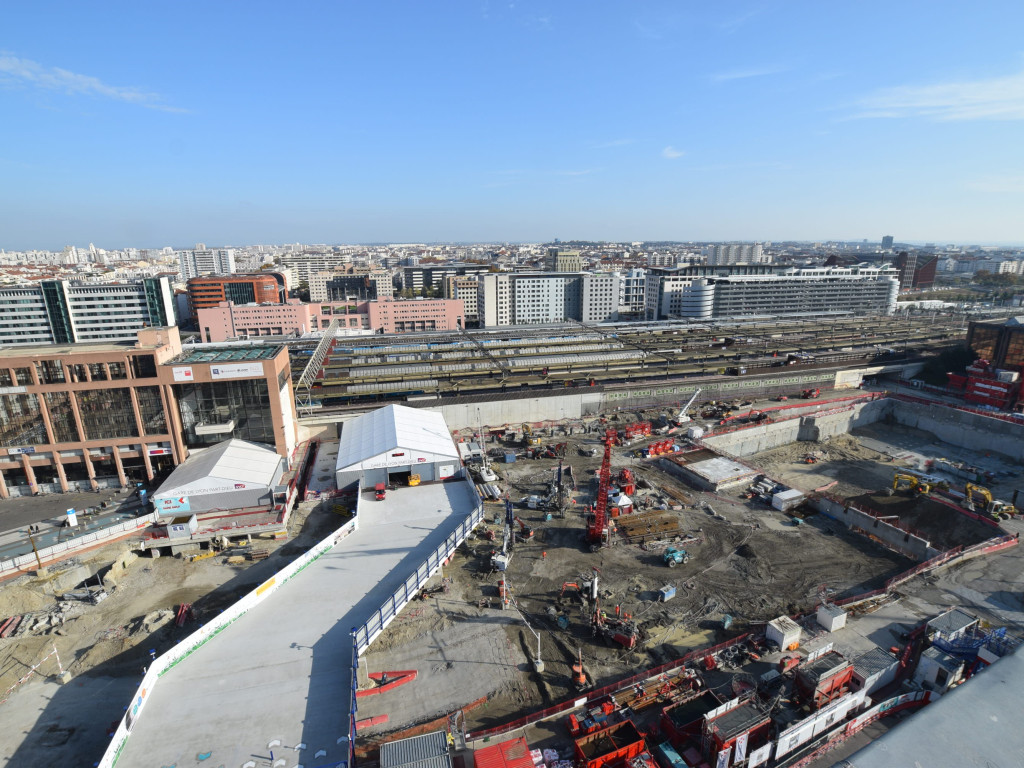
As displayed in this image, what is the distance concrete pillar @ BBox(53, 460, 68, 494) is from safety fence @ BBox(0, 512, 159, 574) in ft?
25.5

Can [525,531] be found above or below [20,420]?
below

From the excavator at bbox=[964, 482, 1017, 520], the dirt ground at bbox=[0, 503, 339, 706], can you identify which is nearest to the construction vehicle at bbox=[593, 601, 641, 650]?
the dirt ground at bbox=[0, 503, 339, 706]

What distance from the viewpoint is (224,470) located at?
29266 mm

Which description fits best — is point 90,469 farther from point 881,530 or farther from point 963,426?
point 963,426

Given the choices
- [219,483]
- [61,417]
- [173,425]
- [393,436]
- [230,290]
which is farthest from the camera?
[230,290]

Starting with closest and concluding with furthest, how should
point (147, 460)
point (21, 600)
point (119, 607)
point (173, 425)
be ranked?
point (21, 600)
point (119, 607)
point (147, 460)
point (173, 425)

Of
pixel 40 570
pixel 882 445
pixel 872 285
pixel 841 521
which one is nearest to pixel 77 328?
pixel 40 570

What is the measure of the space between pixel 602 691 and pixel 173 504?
24.2m

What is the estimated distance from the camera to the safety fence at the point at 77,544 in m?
23.6

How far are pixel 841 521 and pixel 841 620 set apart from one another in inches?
492

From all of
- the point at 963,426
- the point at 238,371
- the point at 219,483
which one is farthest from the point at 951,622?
the point at 238,371

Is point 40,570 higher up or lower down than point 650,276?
lower down

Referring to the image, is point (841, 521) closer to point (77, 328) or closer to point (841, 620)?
point (841, 620)

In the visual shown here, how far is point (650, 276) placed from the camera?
107 meters
